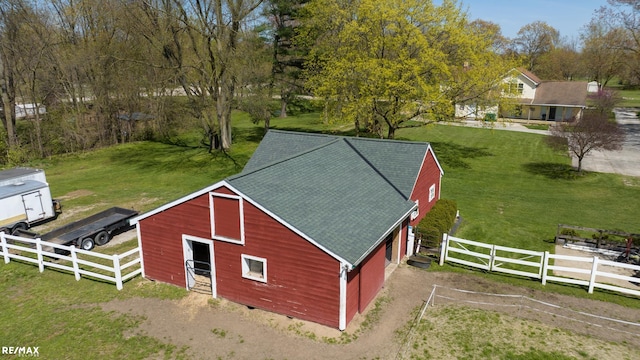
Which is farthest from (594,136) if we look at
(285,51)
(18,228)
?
(18,228)

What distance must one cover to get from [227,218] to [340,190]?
4685 mm

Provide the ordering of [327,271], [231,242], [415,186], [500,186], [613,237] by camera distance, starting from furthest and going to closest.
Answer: [500,186] < [613,237] < [415,186] < [231,242] < [327,271]

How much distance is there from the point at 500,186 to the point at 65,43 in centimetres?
4365

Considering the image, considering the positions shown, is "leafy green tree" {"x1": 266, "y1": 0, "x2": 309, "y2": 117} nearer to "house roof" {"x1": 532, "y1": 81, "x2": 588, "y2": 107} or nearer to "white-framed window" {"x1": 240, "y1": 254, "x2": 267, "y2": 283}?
"house roof" {"x1": 532, "y1": 81, "x2": 588, "y2": 107}

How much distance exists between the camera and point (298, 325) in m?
13.6

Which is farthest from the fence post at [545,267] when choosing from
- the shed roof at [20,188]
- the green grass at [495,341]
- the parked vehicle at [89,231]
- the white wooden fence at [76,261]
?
the shed roof at [20,188]

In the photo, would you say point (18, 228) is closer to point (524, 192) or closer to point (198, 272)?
point (198, 272)

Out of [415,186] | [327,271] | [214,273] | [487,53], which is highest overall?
[487,53]

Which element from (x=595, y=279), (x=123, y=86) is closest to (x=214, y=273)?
(x=595, y=279)

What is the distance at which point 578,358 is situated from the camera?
11914 mm

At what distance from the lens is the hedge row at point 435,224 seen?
63.7 ft

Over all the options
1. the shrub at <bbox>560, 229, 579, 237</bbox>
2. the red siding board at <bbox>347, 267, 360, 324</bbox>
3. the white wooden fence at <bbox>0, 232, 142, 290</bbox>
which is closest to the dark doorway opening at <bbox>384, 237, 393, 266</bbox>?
the red siding board at <bbox>347, 267, 360, 324</bbox>

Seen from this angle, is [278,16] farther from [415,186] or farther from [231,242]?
[231,242]

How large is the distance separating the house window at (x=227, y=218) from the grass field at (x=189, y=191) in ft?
11.0
